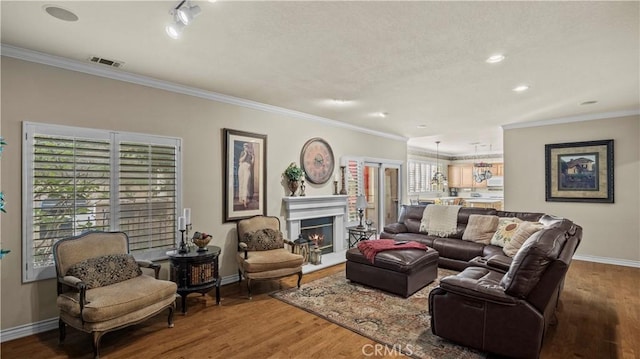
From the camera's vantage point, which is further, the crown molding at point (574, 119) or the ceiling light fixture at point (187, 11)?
the crown molding at point (574, 119)

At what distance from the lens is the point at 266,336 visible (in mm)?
2850

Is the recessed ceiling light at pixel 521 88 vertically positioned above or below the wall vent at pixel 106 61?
below

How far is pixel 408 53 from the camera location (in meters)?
2.88

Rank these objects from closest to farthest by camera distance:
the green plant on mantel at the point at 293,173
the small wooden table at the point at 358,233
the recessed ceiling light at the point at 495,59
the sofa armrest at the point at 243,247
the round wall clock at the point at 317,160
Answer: the recessed ceiling light at the point at 495,59 < the sofa armrest at the point at 243,247 < the green plant on mantel at the point at 293,173 < the round wall clock at the point at 317,160 < the small wooden table at the point at 358,233

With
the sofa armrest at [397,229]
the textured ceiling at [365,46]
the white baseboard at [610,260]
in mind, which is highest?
the textured ceiling at [365,46]

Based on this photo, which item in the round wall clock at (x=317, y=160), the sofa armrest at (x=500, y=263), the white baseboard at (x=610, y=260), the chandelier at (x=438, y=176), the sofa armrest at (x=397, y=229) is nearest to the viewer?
the sofa armrest at (x=500, y=263)

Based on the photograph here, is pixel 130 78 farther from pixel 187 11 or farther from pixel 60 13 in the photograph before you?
pixel 187 11

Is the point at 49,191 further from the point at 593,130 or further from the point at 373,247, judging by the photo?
the point at 593,130

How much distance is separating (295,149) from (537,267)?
3.80 metres

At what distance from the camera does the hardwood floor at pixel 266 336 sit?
2.57 meters

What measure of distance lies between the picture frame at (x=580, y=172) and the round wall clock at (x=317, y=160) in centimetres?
417

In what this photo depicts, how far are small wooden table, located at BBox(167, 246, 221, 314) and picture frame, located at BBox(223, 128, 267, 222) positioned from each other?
904mm

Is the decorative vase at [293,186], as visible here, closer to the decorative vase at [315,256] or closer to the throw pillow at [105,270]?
the decorative vase at [315,256]

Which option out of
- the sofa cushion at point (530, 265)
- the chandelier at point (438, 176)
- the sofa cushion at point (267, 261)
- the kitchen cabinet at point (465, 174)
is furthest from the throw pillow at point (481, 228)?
the kitchen cabinet at point (465, 174)
